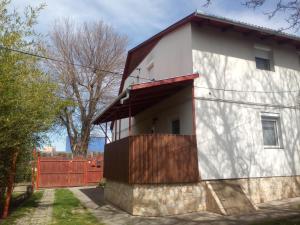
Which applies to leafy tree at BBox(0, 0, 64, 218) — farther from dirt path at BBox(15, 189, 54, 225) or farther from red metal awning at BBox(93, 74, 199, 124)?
red metal awning at BBox(93, 74, 199, 124)

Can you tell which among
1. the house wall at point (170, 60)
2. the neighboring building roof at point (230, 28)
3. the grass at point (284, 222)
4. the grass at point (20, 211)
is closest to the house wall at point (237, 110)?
the neighboring building roof at point (230, 28)

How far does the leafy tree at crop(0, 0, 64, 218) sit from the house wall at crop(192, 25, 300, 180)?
508 centimetres

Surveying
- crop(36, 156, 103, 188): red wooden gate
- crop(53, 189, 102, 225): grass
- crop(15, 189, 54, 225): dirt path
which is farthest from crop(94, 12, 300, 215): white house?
crop(36, 156, 103, 188): red wooden gate

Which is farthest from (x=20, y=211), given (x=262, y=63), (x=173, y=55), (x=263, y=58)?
(x=263, y=58)

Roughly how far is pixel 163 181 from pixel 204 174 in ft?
5.26

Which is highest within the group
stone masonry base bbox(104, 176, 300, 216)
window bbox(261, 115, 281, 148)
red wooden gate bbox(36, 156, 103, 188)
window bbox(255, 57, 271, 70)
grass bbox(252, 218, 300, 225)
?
window bbox(255, 57, 271, 70)

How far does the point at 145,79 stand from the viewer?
603 inches

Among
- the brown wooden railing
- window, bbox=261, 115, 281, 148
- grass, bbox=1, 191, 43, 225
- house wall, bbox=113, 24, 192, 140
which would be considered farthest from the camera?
window, bbox=261, 115, 281, 148

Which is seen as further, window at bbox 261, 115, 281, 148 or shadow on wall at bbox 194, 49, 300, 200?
window at bbox 261, 115, 281, 148

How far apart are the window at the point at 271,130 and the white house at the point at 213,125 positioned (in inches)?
1.6

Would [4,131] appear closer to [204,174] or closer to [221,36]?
[204,174]

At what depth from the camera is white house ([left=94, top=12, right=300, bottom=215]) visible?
9250 mm

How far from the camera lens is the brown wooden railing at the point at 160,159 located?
9133 millimetres

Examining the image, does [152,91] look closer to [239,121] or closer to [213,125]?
[213,125]
